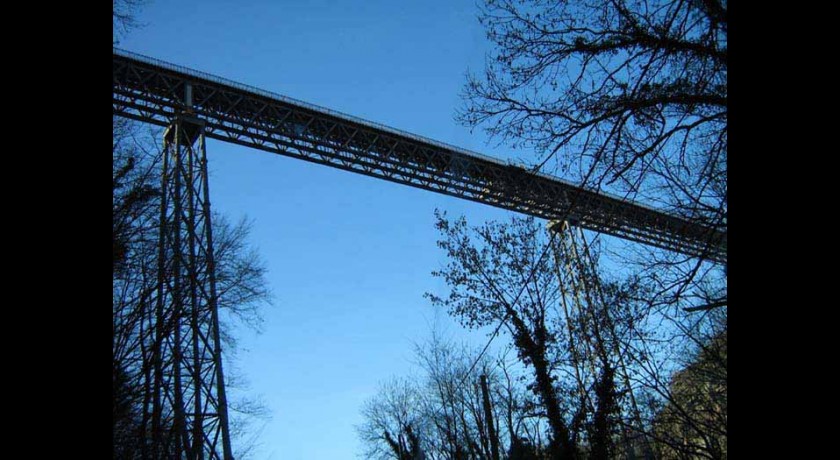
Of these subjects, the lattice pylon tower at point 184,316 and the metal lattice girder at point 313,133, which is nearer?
the lattice pylon tower at point 184,316

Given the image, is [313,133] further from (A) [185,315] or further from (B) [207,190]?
(A) [185,315]

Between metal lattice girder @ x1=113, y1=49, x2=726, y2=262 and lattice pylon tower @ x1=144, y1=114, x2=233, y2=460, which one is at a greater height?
metal lattice girder @ x1=113, y1=49, x2=726, y2=262

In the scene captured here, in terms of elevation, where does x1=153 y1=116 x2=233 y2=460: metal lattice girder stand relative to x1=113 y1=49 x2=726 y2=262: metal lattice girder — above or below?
below

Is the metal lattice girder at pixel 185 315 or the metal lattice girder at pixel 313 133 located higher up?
the metal lattice girder at pixel 313 133

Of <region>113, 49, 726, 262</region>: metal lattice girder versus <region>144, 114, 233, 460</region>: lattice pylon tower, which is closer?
<region>144, 114, 233, 460</region>: lattice pylon tower

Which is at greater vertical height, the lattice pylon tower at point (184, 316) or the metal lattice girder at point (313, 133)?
the metal lattice girder at point (313, 133)

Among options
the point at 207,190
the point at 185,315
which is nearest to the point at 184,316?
the point at 185,315

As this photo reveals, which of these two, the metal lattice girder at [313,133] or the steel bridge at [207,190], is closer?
the steel bridge at [207,190]

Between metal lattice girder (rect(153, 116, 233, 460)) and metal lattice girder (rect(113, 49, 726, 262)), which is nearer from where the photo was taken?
metal lattice girder (rect(153, 116, 233, 460))
